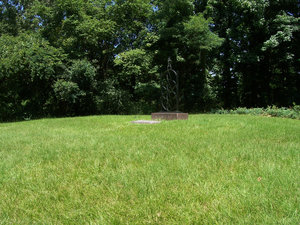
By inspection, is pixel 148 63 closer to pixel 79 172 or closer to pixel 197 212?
pixel 79 172

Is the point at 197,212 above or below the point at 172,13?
below

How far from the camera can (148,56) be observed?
15.1 m

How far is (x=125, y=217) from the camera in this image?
5.70 feet

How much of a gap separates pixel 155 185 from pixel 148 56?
537 inches

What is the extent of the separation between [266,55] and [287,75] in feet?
7.25

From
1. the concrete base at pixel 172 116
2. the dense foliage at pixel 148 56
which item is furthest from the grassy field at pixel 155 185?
the dense foliage at pixel 148 56

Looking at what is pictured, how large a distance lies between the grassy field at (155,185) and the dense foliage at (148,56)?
10.8m

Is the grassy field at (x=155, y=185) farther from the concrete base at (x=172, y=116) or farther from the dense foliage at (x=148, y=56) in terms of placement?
the dense foliage at (x=148, y=56)

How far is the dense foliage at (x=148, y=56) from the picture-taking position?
13.6 metres

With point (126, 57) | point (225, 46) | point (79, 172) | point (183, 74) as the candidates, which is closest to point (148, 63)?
point (126, 57)

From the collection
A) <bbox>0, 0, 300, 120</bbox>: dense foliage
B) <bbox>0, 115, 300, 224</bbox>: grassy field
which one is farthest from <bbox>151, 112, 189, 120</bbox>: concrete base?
<bbox>0, 0, 300, 120</bbox>: dense foliage

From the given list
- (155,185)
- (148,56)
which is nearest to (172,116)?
→ (155,185)

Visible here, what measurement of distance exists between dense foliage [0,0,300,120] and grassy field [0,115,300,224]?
1078cm

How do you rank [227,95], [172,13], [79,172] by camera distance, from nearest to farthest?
[79,172]
[172,13]
[227,95]
